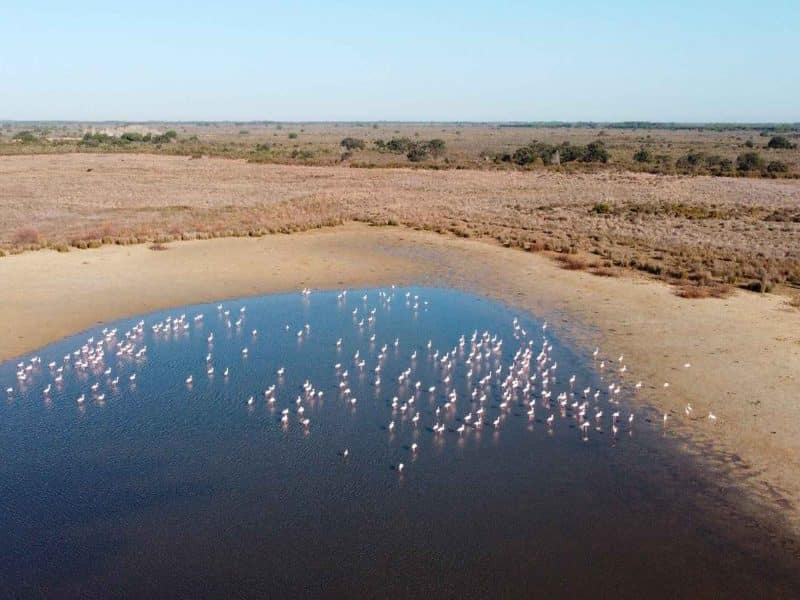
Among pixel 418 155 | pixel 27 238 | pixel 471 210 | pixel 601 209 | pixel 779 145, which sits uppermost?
pixel 779 145

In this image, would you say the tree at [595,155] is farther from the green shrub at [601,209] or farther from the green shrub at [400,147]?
the green shrub at [601,209]

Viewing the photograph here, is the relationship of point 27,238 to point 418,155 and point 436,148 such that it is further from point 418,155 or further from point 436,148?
point 436,148

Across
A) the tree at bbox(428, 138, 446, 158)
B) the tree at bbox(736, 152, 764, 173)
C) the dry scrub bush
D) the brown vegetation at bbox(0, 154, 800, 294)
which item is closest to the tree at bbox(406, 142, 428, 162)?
the tree at bbox(428, 138, 446, 158)

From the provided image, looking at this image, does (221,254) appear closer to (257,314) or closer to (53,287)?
(53,287)

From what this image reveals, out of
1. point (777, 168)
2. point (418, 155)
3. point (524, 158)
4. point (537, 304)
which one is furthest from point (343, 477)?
point (418, 155)

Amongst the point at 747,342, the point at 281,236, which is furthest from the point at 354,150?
the point at 747,342

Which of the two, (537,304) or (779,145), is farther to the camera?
(779,145)

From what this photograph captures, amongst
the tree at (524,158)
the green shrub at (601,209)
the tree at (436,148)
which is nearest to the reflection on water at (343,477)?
the green shrub at (601,209)
